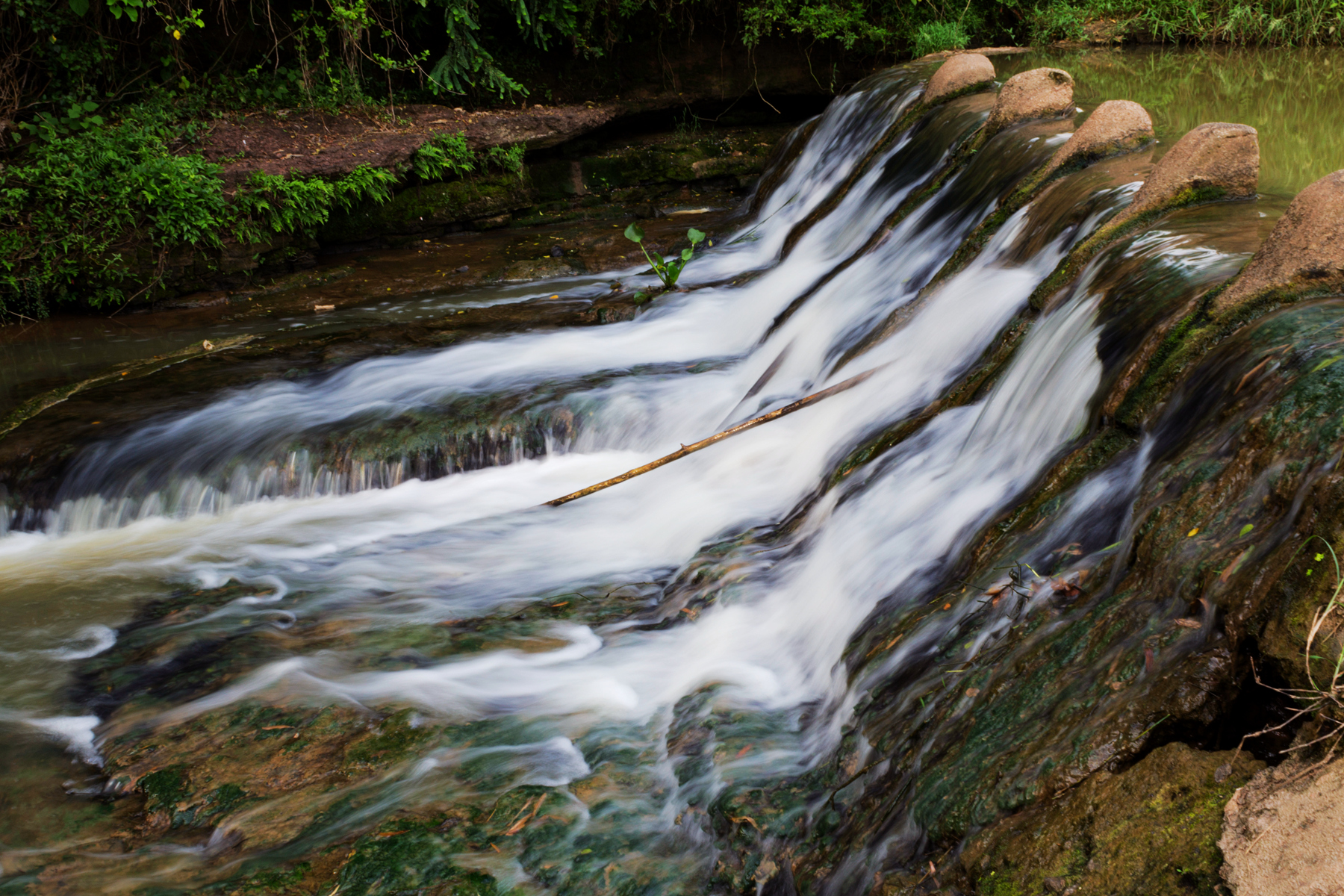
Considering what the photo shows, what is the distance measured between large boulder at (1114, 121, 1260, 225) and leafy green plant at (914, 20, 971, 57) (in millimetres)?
7332

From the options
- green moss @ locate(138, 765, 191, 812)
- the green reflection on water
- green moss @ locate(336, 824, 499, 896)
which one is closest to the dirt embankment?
the green reflection on water

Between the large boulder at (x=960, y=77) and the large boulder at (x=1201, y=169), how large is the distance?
3.69m

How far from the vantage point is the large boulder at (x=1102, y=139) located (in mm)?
4742

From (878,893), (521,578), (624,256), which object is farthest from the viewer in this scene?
(624,256)

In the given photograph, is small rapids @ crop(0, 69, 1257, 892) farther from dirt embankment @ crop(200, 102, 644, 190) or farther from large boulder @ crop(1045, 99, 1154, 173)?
dirt embankment @ crop(200, 102, 644, 190)

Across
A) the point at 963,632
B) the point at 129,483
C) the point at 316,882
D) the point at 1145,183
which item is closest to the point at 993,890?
the point at 963,632

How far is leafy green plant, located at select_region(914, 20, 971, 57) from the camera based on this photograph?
10.5 meters

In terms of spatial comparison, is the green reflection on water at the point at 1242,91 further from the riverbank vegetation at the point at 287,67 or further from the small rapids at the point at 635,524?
the small rapids at the point at 635,524

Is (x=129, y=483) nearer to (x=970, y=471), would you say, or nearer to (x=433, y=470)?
(x=433, y=470)

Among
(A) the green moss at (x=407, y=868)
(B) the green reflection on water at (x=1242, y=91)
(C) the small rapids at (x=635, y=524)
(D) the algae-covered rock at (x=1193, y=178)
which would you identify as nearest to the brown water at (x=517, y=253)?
(B) the green reflection on water at (x=1242, y=91)

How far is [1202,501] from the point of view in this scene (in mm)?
2146

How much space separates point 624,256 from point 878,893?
24.3ft

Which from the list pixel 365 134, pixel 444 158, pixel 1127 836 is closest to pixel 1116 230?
pixel 1127 836

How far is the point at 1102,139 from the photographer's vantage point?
4.75m
